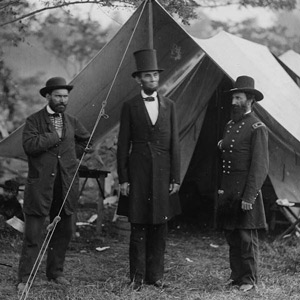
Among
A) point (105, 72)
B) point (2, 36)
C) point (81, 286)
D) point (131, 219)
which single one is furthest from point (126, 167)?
point (2, 36)

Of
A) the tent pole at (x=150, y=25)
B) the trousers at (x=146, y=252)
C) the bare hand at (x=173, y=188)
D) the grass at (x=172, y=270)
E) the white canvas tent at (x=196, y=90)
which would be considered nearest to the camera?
the grass at (x=172, y=270)

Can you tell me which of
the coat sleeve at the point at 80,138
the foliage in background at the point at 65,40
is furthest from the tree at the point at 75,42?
the coat sleeve at the point at 80,138

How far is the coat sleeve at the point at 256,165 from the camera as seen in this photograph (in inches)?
182

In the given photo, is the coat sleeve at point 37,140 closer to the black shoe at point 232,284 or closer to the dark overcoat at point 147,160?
the dark overcoat at point 147,160

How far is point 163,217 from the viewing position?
188 inches

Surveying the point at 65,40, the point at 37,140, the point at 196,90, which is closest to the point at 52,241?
the point at 37,140

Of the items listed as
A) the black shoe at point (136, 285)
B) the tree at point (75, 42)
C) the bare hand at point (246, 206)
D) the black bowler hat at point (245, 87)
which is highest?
the tree at point (75, 42)

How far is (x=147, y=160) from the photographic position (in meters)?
4.79

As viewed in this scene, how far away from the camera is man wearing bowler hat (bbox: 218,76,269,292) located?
4668mm

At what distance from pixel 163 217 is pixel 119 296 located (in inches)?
28.9

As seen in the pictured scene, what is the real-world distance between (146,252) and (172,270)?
2.30 feet

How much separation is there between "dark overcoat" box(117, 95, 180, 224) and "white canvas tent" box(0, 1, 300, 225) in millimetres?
447

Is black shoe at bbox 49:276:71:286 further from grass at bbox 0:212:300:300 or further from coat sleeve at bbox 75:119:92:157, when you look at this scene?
coat sleeve at bbox 75:119:92:157

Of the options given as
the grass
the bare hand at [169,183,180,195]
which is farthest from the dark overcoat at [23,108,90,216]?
the bare hand at [169,183,180,195]
